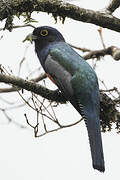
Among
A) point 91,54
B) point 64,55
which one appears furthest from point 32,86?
point 91,54

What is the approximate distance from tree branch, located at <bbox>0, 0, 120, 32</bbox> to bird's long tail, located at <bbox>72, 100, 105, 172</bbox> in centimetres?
96

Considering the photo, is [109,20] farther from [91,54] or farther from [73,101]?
[91,54]

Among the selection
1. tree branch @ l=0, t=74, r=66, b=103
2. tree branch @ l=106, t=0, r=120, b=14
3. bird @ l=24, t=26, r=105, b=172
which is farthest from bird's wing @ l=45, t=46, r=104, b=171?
tree branch @ l=106, t=0, r=120, b=14

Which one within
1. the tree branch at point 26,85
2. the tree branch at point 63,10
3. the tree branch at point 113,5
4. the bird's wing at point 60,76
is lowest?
the bird's wing at point 60,76

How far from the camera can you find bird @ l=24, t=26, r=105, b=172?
3.76 m

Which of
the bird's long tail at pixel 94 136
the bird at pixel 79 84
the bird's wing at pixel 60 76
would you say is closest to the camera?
the bird's long tail at pixel 94 136

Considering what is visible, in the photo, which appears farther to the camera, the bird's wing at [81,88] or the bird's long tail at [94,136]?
the bird's wing at [81,88]

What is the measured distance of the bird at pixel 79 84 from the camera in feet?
12.3

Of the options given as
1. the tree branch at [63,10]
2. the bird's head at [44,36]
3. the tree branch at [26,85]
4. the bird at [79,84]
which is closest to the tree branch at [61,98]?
the tree branch at [26,85]

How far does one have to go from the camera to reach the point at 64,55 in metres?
4.35

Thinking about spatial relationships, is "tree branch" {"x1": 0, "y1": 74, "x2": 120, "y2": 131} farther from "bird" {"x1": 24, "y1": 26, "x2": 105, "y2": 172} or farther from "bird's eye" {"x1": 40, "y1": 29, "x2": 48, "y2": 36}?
"bird's eye" {"x1": 40, "y1": 29, "x2": 48, "y2": 36}

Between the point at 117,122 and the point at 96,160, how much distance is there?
55 cm

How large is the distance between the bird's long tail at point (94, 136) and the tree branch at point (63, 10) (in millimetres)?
961

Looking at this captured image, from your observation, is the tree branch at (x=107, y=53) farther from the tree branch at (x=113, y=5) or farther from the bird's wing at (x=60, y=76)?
the tree branch at (x=113, y=5)
